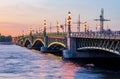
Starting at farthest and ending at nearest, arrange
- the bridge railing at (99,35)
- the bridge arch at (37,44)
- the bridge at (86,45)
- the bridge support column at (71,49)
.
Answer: the bridge arch at (37,44) < the bridge support column at (71,49) < the bridge at (86,45) < the bridge railing at (99,35)

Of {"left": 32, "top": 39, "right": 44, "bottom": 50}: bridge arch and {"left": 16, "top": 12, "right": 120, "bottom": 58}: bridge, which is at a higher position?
{"left": 16, "top": 12, "right": 120, "bottom": 58}: bridge

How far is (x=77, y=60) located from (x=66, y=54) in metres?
4.38

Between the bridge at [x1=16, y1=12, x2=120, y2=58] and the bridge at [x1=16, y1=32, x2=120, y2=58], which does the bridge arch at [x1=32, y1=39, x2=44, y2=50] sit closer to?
the bridge at [x1=16, y1=32, x2=120, y2=58]

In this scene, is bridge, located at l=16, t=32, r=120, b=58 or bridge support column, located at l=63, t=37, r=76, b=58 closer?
bridge, located at l=16, t=32, r=120, b=58

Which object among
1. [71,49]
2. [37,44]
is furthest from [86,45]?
[37,44]

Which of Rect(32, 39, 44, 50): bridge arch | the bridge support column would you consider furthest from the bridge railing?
Rect(32, 39, 44, 50): bridge arch

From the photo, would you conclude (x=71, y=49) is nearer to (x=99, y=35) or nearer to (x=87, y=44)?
(x=87, y=44)

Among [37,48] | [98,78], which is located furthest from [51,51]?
[98,78]

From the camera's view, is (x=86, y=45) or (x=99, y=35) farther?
(x=86, y=45)

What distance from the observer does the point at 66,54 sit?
339 ft

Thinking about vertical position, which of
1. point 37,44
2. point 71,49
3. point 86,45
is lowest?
point 37,44

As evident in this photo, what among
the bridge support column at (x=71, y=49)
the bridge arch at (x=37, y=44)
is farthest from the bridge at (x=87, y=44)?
the bridge arch at (x=37, y=44)

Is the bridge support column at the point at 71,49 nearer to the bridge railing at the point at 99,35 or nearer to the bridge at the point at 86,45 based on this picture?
the bridge at the point at 86,45

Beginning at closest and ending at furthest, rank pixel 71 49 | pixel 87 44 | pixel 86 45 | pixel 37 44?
1. pixel 87 44
2. pixel 86 45
3. pixel 71 49
4. pixel 37 44
